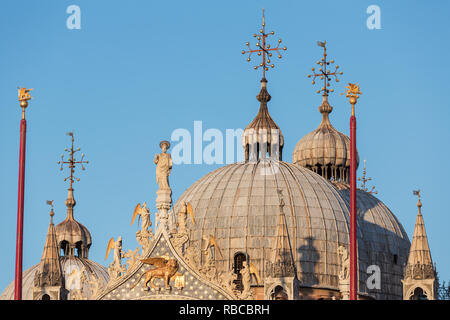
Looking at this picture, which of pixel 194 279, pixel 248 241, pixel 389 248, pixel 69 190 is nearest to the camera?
pixel 194 279

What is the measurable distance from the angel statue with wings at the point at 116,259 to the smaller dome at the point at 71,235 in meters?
23.3

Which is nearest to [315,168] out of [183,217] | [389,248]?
[389,248]

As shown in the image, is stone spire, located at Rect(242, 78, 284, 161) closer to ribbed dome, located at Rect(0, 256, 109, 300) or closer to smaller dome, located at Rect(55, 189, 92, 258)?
ribbed dome, located at Rect(0, 256, 109, 300)

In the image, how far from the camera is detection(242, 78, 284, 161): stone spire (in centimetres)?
8900

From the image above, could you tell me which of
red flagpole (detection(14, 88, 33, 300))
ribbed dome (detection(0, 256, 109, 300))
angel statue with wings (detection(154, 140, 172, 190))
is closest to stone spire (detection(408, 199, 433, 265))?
angel statue with wings (detection(154, 140, 172, 190))

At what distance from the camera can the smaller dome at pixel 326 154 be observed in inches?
4077

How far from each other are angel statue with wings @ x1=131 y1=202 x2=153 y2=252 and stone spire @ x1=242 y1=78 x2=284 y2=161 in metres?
15.3

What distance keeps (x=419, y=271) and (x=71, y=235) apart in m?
29.8

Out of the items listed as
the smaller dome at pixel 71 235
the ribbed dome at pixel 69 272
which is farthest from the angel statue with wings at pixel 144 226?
the smaller dome at pixel 71 235

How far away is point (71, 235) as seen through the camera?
98.8 meters
